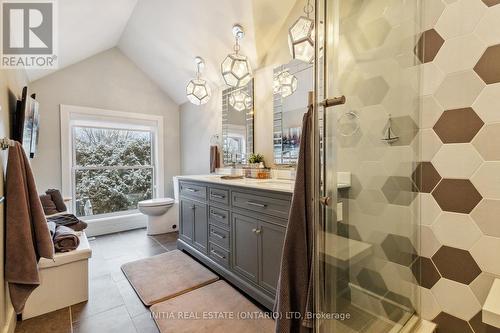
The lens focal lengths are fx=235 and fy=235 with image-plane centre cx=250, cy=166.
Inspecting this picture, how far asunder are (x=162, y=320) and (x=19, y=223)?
1.10 m

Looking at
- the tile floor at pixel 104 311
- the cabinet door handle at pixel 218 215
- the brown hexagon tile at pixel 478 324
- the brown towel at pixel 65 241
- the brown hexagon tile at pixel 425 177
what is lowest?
the tile floor at pixel 104 311

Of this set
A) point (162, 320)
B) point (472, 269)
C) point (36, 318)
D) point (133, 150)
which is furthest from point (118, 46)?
point (472, 269)

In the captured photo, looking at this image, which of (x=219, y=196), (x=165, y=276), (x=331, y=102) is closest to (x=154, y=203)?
(x=165, y=276)

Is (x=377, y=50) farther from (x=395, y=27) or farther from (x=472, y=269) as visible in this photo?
(x=472, y=269)

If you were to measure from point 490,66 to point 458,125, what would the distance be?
0.86ft

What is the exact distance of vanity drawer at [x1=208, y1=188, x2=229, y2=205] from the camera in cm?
213

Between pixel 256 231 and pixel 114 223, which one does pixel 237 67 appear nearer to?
pixel 256 231

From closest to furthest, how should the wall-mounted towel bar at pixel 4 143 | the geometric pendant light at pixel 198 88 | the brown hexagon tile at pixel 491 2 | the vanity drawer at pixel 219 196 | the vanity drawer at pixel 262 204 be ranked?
the brown hexagon tile at pixel 491 2, the wall-mounted towel bar at pixel 4 143, the vanity drawer at pixel 262 204, the vanity drawer at pixel 219 196, the geometric pendant light at pixel 198 88

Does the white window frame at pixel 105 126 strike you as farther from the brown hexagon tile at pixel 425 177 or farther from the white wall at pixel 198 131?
the brown hexagon tile at pixel 425 177

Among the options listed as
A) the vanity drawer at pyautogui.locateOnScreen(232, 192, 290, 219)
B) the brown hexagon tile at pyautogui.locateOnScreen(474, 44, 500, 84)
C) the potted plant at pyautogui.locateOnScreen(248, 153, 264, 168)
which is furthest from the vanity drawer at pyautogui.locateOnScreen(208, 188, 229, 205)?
the brown hexagon tile at pyautogui.locateOnScreen(474, 44, 500, 84)

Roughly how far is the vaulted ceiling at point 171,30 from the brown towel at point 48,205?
1465 mm

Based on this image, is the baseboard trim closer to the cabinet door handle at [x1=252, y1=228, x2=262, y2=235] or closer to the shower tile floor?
the cabinet door handle at [x1=252, y1=228, x2=262, y2=235]

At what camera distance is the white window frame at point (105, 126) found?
3.33 m

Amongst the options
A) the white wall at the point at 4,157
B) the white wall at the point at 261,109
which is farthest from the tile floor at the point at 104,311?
the white wall at the point at 261,109
